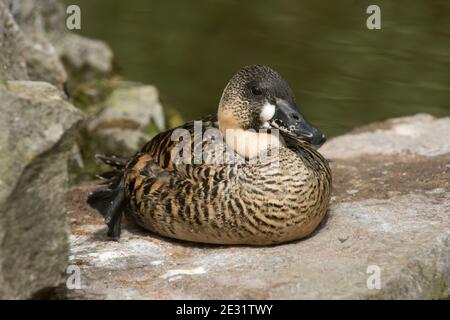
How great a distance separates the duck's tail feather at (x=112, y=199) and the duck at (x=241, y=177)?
0.04 ft

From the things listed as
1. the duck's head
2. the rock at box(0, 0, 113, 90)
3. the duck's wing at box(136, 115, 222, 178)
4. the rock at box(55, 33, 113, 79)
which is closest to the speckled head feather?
the duck's head

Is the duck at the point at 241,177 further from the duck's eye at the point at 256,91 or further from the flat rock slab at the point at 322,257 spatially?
the flat rock slab at the point at 322,257

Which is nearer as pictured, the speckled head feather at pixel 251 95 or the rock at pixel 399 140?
the speckled head feather at pixel 251 95

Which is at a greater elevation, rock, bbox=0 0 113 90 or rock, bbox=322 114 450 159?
rock, bbox=0 0 113 90

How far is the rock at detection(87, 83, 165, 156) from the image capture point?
8.47 meters

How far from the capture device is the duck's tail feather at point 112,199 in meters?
5.97

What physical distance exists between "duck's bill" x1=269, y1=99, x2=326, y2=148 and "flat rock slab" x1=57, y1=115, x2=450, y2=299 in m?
0.62

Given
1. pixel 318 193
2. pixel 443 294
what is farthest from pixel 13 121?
pixel 443 294

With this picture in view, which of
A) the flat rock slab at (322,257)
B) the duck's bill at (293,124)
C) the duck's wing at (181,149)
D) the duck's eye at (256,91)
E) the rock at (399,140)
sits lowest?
the flat rock slab at (322,257)

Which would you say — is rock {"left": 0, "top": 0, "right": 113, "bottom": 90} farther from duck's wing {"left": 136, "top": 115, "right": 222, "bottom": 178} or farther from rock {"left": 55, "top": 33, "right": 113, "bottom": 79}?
duck's wing {"left": 136, "top": 115, "right": 222, "bottom": 178}

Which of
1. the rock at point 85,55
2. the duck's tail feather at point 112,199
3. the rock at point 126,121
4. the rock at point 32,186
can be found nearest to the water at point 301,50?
the rock at point 85,55

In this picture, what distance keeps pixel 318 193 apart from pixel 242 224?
0.51 metres
